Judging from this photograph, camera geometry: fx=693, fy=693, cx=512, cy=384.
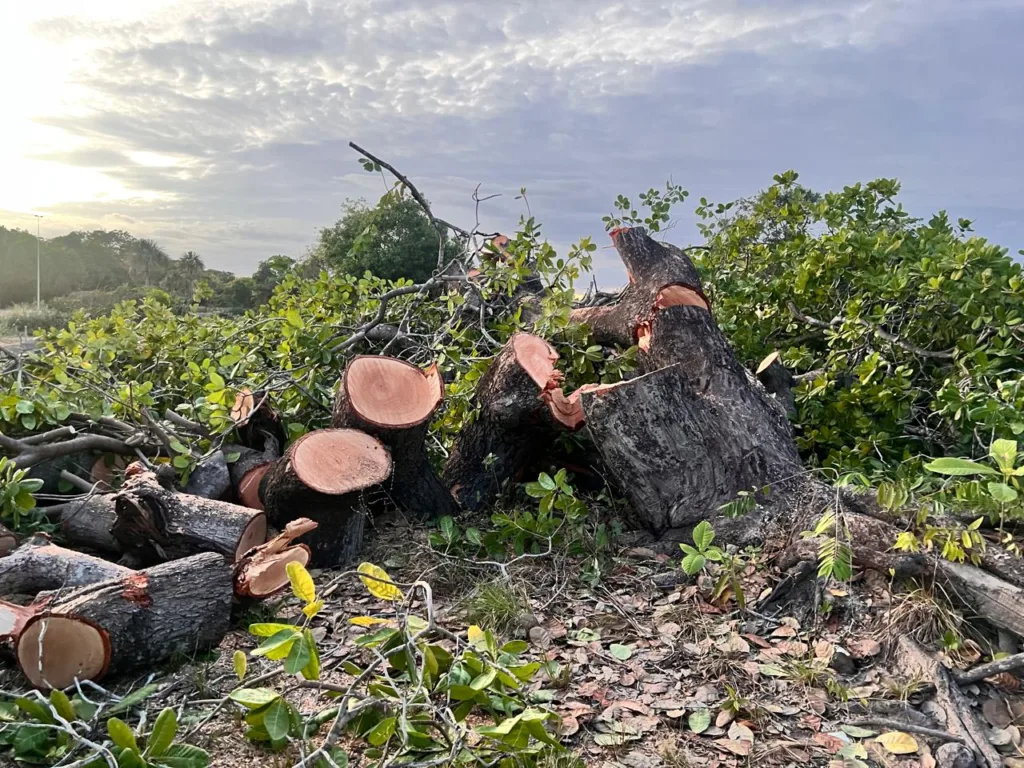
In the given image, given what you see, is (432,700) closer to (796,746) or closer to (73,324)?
(796,746)

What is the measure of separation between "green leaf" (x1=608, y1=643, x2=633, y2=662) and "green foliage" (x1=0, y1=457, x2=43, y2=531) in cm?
260

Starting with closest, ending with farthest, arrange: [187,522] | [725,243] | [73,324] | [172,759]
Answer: [172,759] < [187,522] < [73,324] < [725,243]

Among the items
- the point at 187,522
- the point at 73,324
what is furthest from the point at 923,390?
the point at 73,324

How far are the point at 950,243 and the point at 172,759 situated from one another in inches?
187

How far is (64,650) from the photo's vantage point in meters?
2.38

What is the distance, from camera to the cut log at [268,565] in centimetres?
283

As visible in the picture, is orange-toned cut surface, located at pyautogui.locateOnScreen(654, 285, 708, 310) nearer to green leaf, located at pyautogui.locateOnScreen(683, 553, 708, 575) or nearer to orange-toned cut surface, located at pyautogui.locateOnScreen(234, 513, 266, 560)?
green leaf, located at pyautogui.locateOnScreen(683, 553, 708, 575)

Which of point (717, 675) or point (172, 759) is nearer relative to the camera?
point (172, 759)

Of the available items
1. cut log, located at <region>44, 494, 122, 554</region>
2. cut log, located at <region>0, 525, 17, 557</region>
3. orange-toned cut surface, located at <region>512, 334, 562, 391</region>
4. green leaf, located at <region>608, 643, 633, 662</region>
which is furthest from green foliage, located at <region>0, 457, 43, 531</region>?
green leaf, located at <region>608, 643, 633, 662</region>

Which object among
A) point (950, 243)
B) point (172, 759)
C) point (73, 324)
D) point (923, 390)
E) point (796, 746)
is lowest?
point (796, 746)

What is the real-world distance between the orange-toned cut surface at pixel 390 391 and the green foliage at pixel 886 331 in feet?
7.19

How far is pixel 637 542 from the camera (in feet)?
11.4

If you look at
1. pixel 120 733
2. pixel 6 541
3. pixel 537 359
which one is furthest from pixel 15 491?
pixel 537 359

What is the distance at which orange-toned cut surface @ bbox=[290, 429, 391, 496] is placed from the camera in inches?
127
